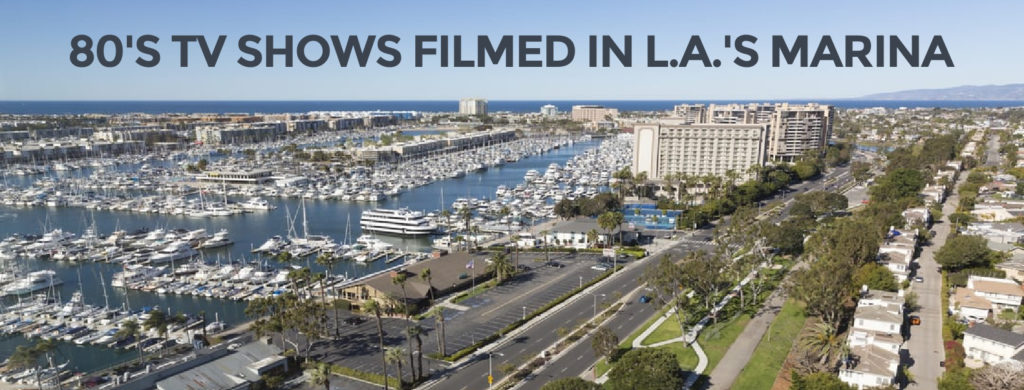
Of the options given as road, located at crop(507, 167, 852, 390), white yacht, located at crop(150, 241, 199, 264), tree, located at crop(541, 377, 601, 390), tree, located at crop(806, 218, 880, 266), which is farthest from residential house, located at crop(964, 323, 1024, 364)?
white yacht, located at crop(150, 241, 199, 264)

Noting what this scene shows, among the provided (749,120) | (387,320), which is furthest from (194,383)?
(749,120)

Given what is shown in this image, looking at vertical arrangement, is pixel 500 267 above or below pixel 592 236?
below

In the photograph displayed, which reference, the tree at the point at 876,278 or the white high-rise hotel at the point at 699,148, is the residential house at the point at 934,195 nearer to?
the white high-rise hotel at the point at 699,148

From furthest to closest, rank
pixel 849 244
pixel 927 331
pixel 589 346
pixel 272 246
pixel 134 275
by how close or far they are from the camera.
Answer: pixel 272 246, pixel 134 275, pixel 849 244, pixel 927 331, pixel 589 346

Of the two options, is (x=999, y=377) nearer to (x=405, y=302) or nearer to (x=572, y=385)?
(x=572, y=385)

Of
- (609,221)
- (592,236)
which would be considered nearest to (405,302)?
(592,236)

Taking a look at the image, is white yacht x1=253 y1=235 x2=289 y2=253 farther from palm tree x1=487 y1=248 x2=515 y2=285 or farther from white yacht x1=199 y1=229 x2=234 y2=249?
palm tree x1=487 y1=248 x2=515 y2=285
